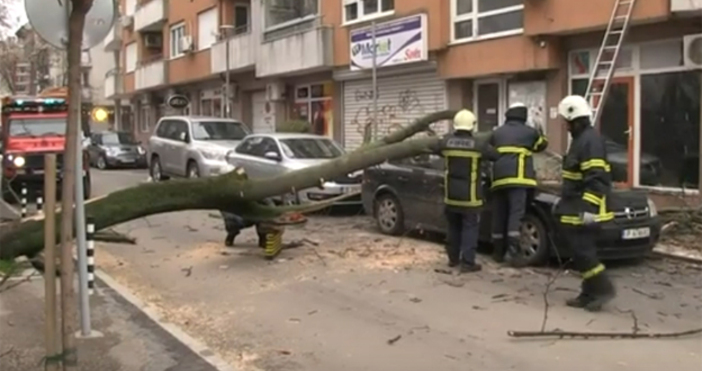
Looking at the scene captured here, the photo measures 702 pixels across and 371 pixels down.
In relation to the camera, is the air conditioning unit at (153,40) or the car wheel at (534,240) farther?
the air conditioning unit at (153,40)

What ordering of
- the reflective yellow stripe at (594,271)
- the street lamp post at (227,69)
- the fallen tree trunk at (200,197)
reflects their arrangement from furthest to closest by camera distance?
the street lamp post at (227,69), the reflective yellow stripe at (594,271), the fallen tree trunk at (200,197)

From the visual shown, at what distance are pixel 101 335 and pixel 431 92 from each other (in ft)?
50.3

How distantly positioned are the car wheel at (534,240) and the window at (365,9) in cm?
1283

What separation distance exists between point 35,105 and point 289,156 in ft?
22.4

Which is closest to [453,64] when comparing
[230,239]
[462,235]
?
[230,239]

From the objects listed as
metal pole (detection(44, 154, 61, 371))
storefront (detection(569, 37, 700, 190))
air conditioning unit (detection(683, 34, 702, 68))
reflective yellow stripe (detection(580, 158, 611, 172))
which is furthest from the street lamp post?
metal pole (detection(44, 154, 61, 371))

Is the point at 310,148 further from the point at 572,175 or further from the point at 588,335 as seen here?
the point at 588,335

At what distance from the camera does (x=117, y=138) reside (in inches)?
1464

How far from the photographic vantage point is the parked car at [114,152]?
35562mm

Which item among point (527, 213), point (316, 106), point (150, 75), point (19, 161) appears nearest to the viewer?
point (527, 213)

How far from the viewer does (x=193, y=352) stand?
676 cm

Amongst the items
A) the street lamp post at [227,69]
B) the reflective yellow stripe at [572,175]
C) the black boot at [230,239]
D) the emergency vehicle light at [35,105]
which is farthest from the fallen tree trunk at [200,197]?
the street lamp post at [227,69]

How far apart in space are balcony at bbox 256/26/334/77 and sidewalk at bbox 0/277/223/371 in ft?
54.8

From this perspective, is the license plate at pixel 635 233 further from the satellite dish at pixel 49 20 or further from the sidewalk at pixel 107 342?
the satellite dish at pixel 49 20
